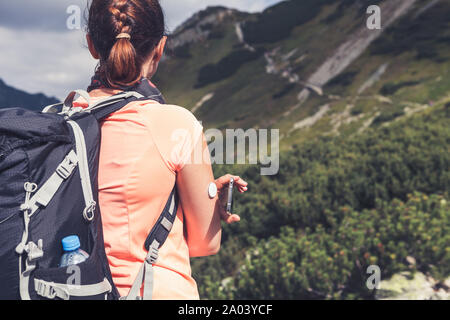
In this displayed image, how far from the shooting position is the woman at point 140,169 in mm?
1592

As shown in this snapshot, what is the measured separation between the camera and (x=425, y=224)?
15.8ft

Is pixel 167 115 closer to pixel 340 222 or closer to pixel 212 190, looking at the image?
pixel 212 190

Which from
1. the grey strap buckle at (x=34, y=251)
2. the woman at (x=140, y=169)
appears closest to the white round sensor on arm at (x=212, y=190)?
the woman at (x=140, y=169)

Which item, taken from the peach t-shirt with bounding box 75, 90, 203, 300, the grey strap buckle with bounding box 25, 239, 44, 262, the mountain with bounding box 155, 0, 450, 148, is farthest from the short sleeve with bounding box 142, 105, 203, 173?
the mountain with bounding box 155, 0, 450, 148

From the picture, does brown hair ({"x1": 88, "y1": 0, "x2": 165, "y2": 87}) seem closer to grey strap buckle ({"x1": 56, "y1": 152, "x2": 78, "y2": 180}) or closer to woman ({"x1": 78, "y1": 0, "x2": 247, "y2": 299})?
woman ({"x1": 78, "y1": 0, "x2": 247, "y2": 299})

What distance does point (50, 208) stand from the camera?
4.61 ft


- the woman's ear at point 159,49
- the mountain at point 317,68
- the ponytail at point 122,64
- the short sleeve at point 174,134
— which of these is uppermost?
the mountain at point 317,68

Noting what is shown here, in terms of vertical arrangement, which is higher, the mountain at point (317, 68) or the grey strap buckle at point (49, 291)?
the mountain at point (317, 68)

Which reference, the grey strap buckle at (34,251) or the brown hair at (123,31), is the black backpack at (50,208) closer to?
the grey strap buckle at (34,251)

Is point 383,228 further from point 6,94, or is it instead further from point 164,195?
point 6,94

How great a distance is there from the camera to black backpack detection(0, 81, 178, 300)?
1.35m

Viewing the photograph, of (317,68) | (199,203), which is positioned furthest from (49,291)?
(317,68)

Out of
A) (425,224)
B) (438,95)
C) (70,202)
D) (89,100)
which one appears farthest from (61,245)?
(438,95)

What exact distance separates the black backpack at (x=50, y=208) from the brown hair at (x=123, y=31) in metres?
0.26
